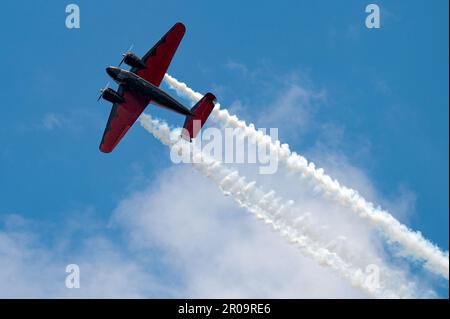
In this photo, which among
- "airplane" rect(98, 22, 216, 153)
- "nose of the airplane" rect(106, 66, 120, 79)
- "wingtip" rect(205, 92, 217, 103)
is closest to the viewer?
"nose of the airplane" rect(106, 66, 120, 79)

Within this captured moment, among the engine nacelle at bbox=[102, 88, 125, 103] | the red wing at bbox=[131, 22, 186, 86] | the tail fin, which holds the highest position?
the red wing at bbox=[131, 22, 186, 86]

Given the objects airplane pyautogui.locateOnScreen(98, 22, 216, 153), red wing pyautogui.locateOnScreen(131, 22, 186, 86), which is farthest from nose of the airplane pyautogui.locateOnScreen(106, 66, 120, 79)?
red wing pyautogui.locateOnScreen(131, 22, 186, 86)

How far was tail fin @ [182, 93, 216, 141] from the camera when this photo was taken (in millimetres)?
59188

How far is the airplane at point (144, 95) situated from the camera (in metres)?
59.0

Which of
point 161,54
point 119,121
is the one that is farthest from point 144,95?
point 161,54

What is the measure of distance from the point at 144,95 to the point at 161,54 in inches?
166

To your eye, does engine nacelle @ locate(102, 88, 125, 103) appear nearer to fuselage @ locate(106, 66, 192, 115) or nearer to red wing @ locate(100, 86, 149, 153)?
fuselage @ locate(106, 66, 192, 115)

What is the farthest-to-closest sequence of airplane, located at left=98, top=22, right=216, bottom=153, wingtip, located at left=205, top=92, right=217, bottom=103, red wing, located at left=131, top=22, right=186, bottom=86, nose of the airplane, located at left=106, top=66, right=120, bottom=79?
red wing, located at left=131, top=22, right=186, bottom=86, wingtip, located at left=205, top=92, right=217, bottom=103, airplane, located at left=98, top=22, right=216, bottom=153, nose of the airplane, located at left=106, top=66, right=120, bottom=79

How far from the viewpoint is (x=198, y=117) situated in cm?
5950

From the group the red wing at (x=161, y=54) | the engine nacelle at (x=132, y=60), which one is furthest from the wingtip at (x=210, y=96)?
the engine nacelle at (x=132, y=60)

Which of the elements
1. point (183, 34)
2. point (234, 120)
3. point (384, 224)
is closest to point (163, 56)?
point (183, 34)

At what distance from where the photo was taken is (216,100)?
6019 centimetres

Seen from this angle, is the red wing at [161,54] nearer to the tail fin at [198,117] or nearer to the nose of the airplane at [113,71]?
the nose of the airplane at [113,71]
